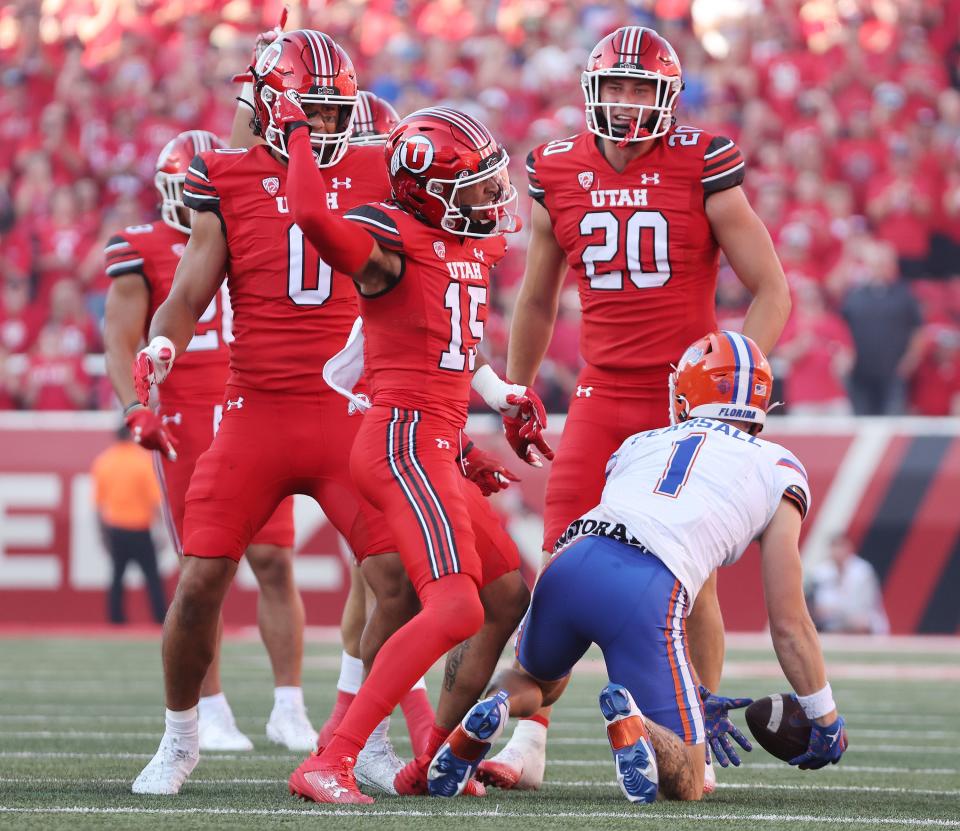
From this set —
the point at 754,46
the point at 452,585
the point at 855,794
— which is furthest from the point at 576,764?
the point at 754,46

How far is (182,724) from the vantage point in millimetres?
4844

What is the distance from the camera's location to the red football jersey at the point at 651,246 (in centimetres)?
542

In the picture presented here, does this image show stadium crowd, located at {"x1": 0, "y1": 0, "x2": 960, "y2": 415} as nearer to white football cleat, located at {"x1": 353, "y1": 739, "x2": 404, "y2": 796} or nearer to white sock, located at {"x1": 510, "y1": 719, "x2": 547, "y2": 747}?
white sock, located at {"x1": 510, "y1": 719, "x2": 547, "y2": 747}

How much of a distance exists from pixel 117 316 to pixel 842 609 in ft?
22.7

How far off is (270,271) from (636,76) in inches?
50.0

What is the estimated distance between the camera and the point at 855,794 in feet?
16.2

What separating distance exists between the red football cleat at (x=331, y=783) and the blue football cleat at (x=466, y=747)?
244 millimetres

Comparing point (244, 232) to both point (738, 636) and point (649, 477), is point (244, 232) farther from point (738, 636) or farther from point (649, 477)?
point (738, 636)

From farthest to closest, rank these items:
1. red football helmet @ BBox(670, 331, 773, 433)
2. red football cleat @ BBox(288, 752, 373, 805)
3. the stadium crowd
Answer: the stadium crowd
red football helmet @ BBox(670, 331, 773, 433)
red football cleat @ BBox(288, 752, 373, 805)

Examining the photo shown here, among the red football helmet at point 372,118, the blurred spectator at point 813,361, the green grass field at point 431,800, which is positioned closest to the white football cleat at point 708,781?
the green grass field at point 431,800

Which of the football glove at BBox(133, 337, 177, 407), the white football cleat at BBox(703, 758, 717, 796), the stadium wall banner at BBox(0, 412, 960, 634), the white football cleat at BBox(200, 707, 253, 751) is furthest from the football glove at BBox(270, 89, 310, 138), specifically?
the stadium wall banner at BBox(0, 412, 960, 634)

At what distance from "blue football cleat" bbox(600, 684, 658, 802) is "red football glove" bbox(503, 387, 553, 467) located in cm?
86

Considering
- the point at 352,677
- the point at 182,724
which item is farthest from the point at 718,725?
the point at 182,724

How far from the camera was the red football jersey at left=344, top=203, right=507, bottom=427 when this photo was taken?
15.6 ft
